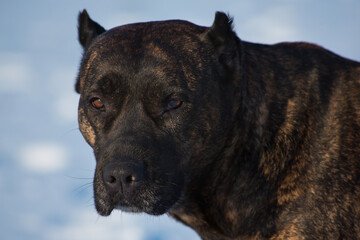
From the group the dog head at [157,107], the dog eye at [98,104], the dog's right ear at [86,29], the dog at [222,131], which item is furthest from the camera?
the dog's right ear at [86,29]

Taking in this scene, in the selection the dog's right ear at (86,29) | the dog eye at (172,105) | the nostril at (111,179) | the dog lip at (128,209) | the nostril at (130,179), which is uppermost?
the dog's right ear at (86,29)

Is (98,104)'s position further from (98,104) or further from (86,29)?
(86,29)

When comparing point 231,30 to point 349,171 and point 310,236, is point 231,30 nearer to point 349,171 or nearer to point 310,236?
point 349,171

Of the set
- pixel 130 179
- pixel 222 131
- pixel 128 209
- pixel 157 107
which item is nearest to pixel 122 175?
pixel 130 179

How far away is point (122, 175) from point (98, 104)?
81 cm

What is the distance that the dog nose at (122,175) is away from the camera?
4.17m

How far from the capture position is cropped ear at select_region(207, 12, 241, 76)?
4.79m

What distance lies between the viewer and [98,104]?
474 cm

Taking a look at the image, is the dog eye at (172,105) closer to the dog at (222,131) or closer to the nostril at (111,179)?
the dog at (222,131)

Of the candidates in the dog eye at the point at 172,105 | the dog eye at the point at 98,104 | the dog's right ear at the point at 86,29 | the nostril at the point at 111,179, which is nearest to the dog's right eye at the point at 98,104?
the dog eye at the point at 98,104

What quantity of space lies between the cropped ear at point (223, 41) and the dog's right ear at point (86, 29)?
1232mm

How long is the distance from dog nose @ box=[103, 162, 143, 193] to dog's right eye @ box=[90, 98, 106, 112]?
658 mm

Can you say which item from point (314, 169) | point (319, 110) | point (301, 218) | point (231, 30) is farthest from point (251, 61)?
point (301, 218)

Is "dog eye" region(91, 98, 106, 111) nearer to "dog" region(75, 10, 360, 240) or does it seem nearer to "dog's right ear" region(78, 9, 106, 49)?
"dog" region(75, 10, 360, 240)
